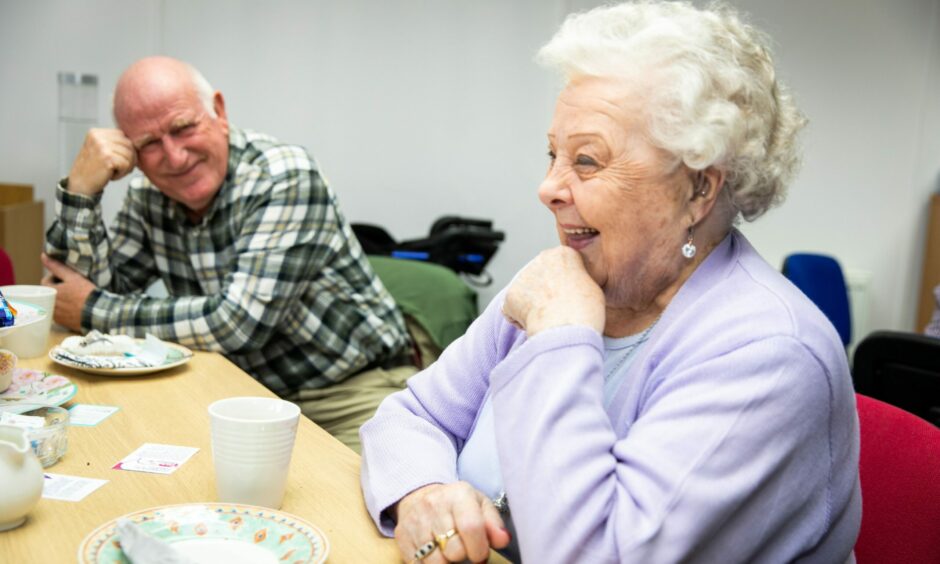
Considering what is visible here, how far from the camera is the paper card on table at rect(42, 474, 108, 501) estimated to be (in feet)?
3.61

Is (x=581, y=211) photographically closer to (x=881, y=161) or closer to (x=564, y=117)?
(x=564, y=117)

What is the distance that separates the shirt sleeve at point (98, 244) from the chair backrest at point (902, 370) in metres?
1.93

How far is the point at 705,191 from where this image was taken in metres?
1.16

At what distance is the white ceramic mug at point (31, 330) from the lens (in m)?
1.74

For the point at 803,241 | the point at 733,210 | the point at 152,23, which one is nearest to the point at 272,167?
the point at 733,210

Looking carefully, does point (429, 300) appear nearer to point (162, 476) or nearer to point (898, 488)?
point (162, 476)

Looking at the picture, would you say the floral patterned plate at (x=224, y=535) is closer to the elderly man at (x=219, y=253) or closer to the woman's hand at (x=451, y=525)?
the woman's hand at (x=451, y=525)

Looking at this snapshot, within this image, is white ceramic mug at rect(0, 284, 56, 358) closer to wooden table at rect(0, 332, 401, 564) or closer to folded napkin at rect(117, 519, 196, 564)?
wooden table at rect(0, 332, 401, 564)

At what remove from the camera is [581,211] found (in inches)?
46.7

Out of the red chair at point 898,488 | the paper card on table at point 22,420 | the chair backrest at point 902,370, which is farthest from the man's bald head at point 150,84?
the chair backrest at point 902,370

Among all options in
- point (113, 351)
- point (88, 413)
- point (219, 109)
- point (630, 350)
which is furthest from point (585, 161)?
point (219, 109)

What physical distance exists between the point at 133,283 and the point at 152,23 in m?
1.80

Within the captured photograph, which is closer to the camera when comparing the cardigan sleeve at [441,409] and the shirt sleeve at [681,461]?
the shirt sleeve at [681,461]

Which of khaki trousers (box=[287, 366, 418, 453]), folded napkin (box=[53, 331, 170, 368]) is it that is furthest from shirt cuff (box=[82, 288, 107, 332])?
khaki trousers (box=[287, 366, 418, 453])
